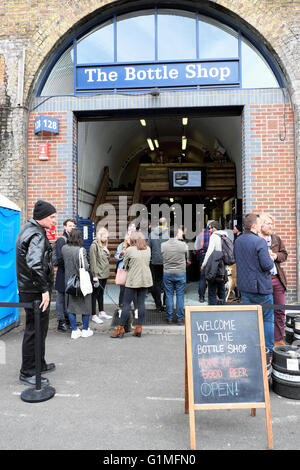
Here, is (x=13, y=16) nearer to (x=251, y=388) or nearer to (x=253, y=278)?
(x=253, y=278)

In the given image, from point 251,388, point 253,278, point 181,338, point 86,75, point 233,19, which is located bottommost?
point 181,338

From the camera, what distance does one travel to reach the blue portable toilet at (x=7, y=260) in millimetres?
6055

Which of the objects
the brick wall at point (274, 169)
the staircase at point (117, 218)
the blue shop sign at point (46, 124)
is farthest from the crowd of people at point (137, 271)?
the staircase at point (117, 218)

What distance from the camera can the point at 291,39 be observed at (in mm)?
7543

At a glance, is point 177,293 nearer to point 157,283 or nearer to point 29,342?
point 157,283

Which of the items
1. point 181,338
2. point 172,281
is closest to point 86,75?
point 172,281

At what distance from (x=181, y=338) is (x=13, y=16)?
809cm

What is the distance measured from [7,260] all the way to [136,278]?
243 centimetres

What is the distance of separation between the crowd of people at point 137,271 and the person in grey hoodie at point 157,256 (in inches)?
0.9

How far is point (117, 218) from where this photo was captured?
13523 millimetres

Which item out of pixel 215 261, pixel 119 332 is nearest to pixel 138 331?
pixel 119 332

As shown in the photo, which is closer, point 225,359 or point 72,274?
point 225,359

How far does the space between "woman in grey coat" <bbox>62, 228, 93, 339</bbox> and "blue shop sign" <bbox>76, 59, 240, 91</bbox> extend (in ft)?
13.8
